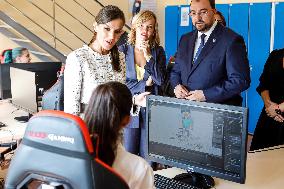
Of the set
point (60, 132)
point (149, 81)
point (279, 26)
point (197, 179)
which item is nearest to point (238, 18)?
point (279, 26)

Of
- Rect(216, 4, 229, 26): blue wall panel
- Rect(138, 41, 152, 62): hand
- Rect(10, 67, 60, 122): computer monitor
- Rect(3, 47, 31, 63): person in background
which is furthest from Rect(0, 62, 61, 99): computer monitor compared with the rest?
Rect(216, 4, 229, 26): blue wall panel

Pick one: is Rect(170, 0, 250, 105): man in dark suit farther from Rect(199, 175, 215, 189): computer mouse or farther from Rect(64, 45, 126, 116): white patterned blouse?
Rect(199, 175, 215, 189): computer mouse

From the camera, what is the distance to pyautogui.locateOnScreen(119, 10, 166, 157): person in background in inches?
106

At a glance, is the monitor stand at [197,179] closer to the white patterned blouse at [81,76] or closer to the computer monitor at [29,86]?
the white patterned blouse at [81,76]

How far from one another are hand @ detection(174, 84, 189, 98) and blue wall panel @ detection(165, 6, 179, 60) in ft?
12.6

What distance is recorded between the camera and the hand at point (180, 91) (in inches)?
99.6

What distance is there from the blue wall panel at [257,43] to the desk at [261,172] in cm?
289

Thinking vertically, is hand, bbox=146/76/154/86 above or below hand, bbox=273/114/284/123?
above

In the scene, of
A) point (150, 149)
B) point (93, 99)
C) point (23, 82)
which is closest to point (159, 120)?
point (150, 149)

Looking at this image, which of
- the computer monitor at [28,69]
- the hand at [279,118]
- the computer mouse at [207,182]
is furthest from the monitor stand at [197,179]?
the computer monitor at [28,69]

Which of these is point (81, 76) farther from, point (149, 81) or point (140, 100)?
point (149, 81)

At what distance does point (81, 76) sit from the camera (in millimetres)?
2309

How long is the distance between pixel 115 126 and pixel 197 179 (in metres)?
0.69

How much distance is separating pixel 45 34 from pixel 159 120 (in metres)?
4.35
